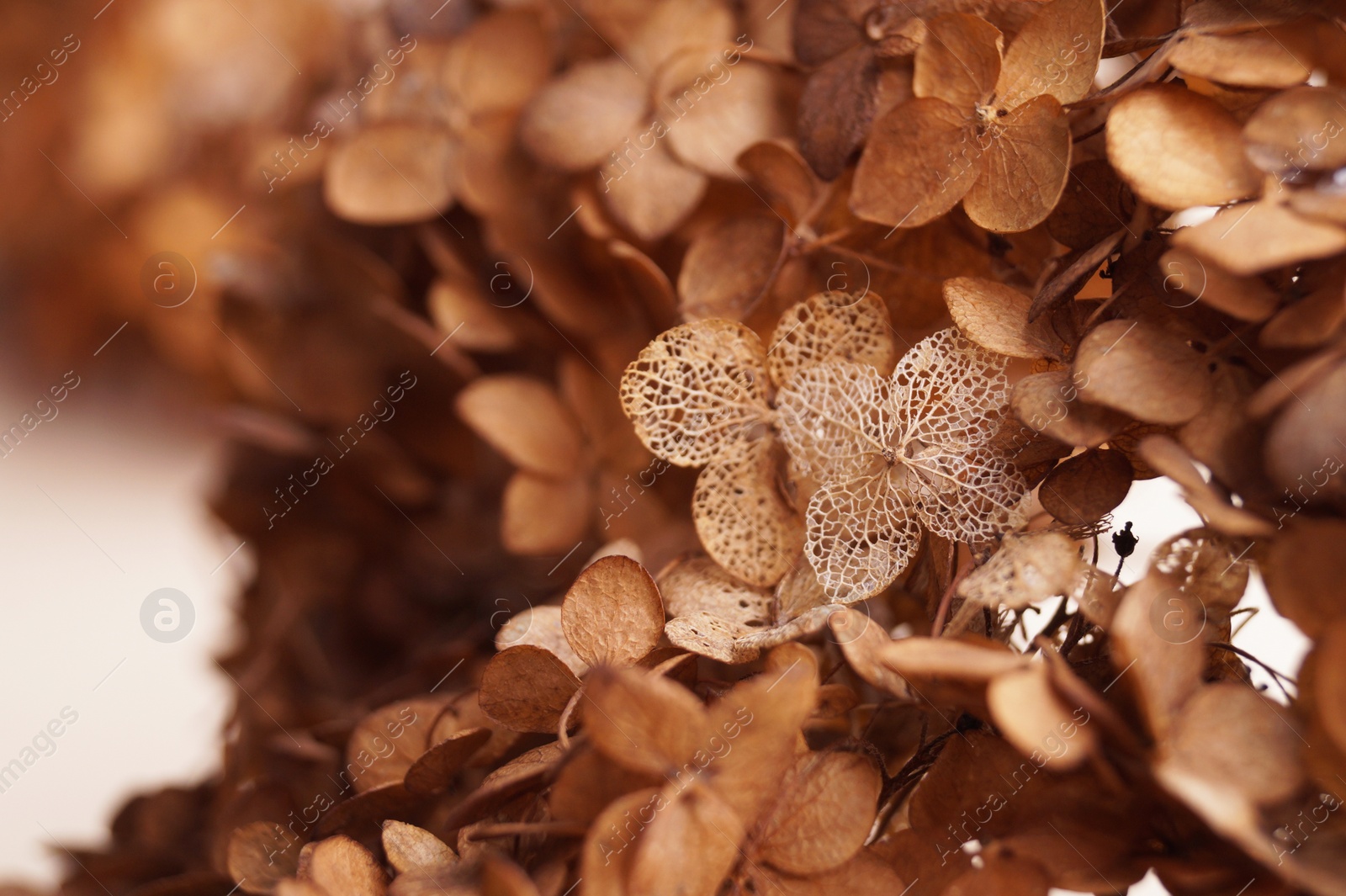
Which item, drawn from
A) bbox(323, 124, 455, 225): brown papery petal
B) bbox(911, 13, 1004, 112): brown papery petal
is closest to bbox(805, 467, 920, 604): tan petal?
bbox(911, 13, 1004, 112): brown papery petal

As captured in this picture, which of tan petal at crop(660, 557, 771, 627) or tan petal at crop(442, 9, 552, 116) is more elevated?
tan petal at crop(442, 9, 552, 116)

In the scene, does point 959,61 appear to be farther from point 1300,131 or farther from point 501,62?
point 501,62

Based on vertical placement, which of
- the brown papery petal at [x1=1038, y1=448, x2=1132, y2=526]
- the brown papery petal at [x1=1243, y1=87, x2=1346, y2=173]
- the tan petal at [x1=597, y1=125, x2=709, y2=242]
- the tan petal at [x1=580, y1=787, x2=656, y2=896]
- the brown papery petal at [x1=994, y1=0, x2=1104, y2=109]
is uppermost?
the tan petal at [x1=597, y1=125, x2=709, y2=242]

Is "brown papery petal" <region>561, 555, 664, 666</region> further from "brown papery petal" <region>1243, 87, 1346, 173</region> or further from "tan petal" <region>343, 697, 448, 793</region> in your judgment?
"brown papery petal" <region>1243, 87, 1346, 173</region>

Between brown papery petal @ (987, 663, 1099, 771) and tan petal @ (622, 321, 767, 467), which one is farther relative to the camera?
tan petal @ (622, 321, 767, 467)

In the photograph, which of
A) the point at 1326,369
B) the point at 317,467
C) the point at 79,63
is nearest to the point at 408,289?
the point at 317,467

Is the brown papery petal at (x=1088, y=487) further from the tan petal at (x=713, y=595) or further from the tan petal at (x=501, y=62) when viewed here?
the tan petal at (x=501, y=62)

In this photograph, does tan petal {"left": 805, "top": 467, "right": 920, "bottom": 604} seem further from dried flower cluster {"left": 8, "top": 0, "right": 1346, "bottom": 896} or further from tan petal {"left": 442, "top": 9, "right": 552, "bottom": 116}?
tan petal {"left": 442, "top": 9, "right": 552, "bottom": 116}
